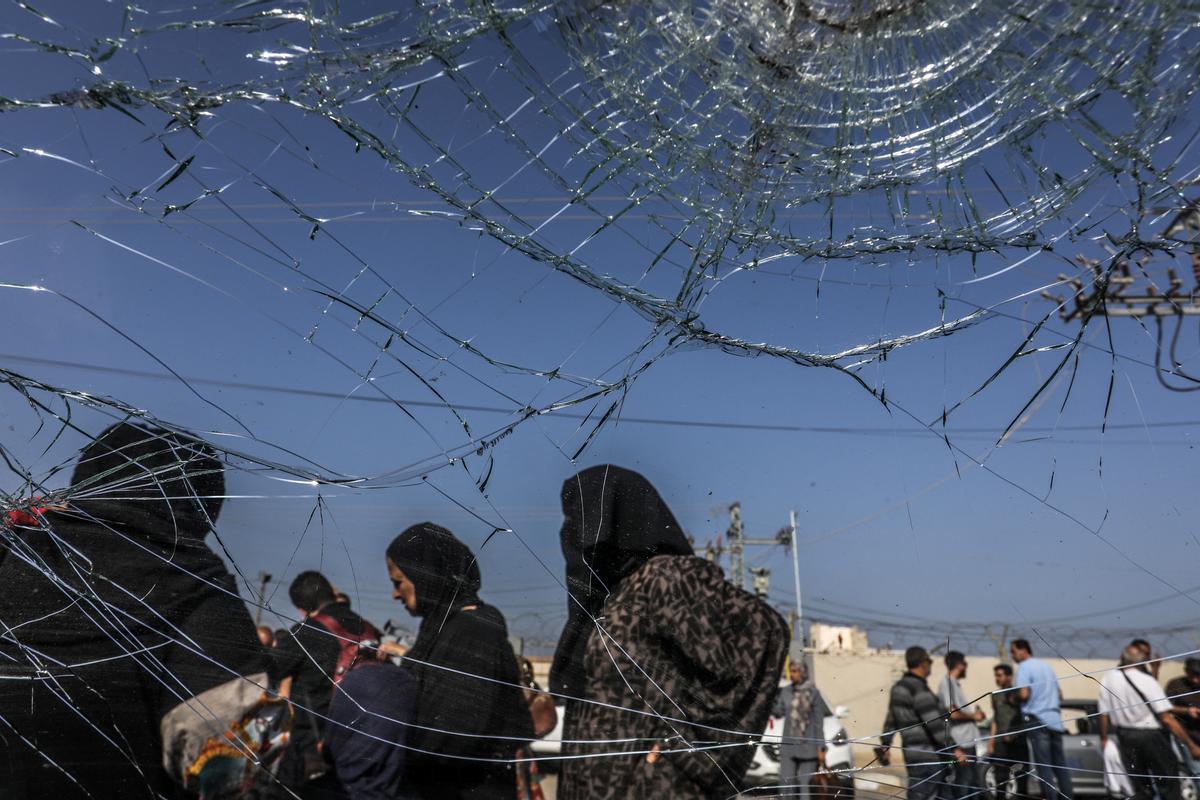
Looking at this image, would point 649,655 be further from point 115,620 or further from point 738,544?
point 115,620

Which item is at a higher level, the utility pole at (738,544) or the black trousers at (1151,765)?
the utility pole at (738,544)

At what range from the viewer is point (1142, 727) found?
125cm

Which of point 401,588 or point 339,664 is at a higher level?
point 401,588

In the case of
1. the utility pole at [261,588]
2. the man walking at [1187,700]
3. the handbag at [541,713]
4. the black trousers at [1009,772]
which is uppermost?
the utility pole at [261,588]

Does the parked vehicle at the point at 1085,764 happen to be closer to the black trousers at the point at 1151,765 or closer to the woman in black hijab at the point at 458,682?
the black trousers at the point at 1151,765

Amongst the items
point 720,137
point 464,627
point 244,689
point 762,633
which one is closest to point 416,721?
point 464,627

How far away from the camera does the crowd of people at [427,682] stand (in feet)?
4.00

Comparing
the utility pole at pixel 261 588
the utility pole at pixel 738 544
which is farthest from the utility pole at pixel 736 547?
the utility pole at pixel 261 588

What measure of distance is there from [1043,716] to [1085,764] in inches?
3.0

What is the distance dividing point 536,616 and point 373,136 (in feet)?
2.55

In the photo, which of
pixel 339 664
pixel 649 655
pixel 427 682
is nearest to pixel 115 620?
pixel 339 664

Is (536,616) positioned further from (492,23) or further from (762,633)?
(492,23)

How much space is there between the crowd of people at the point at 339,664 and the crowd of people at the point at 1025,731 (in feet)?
0.65

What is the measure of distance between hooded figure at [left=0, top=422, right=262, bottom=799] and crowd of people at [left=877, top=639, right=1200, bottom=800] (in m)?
0.95
